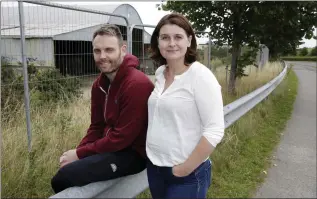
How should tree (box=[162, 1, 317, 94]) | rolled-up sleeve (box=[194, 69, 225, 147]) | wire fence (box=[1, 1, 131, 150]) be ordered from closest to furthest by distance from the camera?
rolled-up sleeve (box=[194, 69, 225, 147])
wire fence (box=[1, 1, 131, 150])
tree (box=[162, 1, 317, 94])

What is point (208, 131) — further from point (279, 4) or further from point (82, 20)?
point (279, 4)

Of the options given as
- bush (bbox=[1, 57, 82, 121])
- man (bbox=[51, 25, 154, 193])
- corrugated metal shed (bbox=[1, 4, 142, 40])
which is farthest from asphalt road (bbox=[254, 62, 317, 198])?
corrugated metal shed (bbox=[1, 4, 142, 40])

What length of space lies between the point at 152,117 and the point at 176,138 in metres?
0.21

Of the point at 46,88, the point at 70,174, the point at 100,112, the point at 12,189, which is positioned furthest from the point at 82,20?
the point at 70,174

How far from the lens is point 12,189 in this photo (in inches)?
129

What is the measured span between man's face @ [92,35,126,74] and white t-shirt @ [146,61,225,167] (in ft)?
1.20

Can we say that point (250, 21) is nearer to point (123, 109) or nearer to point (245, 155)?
point (245, 155)

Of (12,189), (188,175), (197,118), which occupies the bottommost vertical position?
(12,189)

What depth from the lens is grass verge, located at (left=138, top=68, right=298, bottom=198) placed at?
3.91 metres

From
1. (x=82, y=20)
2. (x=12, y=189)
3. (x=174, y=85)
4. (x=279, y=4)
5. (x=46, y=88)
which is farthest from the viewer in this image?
(x=279, y=4)

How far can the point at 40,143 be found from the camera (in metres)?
4.23

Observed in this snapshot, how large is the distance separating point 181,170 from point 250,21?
332 inches

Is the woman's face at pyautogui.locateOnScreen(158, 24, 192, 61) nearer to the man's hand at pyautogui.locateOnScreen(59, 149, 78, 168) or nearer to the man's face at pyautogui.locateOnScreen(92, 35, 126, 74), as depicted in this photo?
the man's face at pyautogui.locateOnScreen(92, 35, 126, 74)

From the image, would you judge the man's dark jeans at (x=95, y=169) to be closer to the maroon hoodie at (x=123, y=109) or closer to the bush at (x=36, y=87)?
the maroon hoodie at (x=123, y=109)
